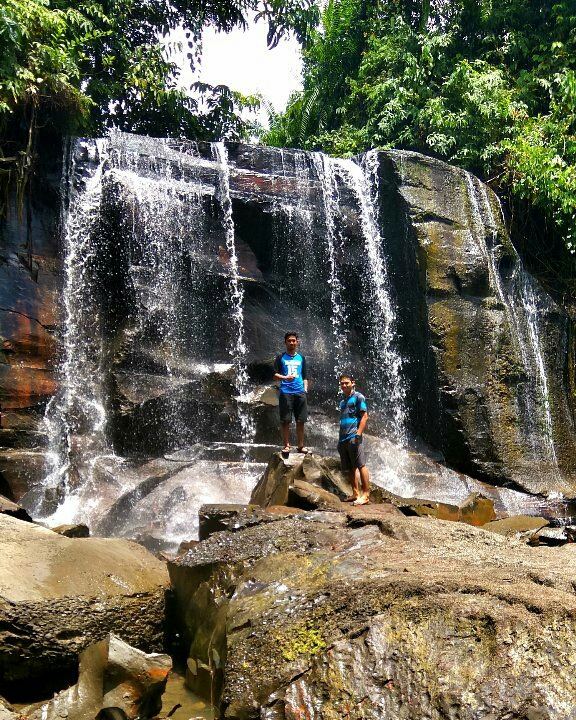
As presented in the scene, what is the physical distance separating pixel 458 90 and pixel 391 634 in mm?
15430

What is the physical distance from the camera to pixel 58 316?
1207 cm

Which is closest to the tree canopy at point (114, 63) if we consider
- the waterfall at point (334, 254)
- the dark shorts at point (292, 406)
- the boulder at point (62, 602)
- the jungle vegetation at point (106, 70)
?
the jungle vegetation at point (106, 70)

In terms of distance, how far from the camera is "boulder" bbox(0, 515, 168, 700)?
14.8 ft

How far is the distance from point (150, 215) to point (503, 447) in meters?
7.19

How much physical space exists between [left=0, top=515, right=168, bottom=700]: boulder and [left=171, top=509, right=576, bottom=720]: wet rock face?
550mm

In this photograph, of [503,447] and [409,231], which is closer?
[503,447]

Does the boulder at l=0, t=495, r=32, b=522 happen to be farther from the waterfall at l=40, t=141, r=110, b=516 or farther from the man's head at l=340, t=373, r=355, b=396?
the man's head at l=340, t=373, r=355, b=396

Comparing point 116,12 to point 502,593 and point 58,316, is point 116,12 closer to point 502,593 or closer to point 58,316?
point 58,316

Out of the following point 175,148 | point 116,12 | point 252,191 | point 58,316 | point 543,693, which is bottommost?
point 543,693

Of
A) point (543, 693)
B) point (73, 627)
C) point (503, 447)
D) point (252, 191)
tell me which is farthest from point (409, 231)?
point (543, 693)

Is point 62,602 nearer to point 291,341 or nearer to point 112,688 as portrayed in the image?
point 112,688

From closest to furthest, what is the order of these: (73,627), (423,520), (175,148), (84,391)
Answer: (73,627), (423,520), (84,391), (175,148)

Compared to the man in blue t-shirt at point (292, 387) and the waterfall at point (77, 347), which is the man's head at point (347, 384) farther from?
the waterfall at point (77, 347)

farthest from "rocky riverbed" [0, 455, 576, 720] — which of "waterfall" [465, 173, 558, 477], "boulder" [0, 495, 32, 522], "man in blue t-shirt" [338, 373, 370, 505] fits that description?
"waterfall" [465, 173, 558, 477]
